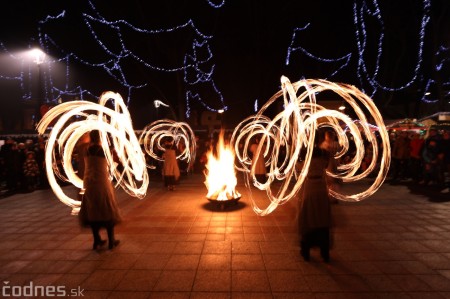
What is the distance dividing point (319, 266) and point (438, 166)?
836 centimetres

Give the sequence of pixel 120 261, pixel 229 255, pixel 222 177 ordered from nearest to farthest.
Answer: pixel 120 261 → pixel 229 255 → pixel 222 177

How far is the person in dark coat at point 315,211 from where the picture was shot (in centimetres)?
470

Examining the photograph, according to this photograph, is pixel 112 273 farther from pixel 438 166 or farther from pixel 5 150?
pixel 438 166

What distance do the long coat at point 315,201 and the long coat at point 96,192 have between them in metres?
3.21

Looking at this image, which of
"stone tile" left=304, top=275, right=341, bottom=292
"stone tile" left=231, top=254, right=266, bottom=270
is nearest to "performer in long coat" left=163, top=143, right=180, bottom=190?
"stone tile" left=231, top=254, right=266, bottom=270

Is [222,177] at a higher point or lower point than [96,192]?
lower

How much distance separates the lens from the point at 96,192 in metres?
5.21

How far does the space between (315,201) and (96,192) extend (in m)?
3.58

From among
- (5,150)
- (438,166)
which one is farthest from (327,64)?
(5,150)

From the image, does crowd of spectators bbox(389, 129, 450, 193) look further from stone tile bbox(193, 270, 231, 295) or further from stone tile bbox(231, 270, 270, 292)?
stone tile bbox(193, 270, 231, 295)

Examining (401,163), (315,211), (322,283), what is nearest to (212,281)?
(322,283)

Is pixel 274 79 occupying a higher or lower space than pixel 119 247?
higher

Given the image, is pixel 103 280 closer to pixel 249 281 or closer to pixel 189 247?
pixel 189 247

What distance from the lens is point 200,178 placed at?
13797 millimetres
